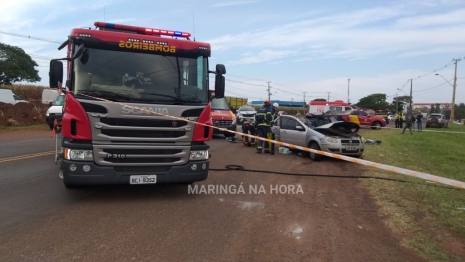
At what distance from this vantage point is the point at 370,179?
8.85 meters

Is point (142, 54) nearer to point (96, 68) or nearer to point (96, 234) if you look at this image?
point (96, 68)

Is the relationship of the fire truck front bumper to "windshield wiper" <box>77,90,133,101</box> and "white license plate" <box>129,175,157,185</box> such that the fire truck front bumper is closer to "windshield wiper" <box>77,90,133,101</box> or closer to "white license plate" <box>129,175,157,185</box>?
"white license plate" <box>129,175,157,185</box>

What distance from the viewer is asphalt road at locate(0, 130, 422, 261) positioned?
4254 millimetres

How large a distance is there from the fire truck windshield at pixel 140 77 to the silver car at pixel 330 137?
633cm

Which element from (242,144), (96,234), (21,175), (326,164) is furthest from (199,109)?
(242,144)

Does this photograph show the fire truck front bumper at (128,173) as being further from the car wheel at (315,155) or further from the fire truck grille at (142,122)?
the car wheel at (315,155)

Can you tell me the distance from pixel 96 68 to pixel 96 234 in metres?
2.81

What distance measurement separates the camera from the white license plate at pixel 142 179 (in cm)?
607

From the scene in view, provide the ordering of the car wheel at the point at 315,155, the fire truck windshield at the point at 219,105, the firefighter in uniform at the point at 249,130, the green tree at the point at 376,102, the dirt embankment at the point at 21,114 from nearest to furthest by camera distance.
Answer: the car wheel at the point at 315,155 < the firefighter in uniform at the point at 249,130 < the fire truck windshield at the point at 219,105 < the dirt embankment at the point at 21,114 < the green tree at the point at 376,102

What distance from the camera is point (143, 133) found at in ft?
19.8

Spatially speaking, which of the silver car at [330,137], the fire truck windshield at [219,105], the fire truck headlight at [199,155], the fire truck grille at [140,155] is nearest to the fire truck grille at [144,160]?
the fire truck grille at [140,155]

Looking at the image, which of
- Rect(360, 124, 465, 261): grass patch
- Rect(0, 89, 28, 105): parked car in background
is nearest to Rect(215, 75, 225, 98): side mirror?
Rect(360, 124, 465, 261): grass patch

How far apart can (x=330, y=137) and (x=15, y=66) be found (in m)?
63.1

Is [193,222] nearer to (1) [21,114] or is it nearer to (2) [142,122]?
(2) [142,122]
